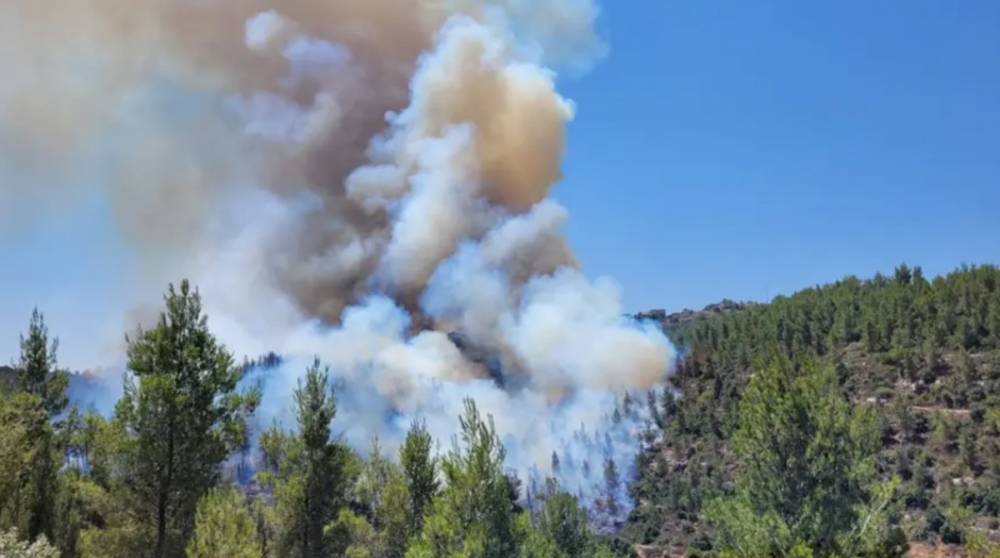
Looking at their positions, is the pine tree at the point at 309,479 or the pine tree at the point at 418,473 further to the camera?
the pine tree at the point at 418,473

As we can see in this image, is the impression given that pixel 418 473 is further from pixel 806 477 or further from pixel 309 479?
pixel 806 477

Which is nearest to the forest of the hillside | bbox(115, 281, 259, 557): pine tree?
bbox(115, 281, 259, 557): pine tree

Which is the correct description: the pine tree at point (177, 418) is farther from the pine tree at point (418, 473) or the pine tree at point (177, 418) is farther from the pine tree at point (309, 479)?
the pine tree at point (418, 473)

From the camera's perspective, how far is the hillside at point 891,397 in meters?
81.6

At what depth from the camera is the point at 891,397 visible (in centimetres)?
10131

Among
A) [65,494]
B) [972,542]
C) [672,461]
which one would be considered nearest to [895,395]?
[672,461]

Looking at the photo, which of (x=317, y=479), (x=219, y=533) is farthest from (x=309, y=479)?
(x=219, y=533)

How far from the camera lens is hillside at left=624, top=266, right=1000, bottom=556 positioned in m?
81.6

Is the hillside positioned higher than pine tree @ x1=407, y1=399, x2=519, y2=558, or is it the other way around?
the hillside

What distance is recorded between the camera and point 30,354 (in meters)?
33.3

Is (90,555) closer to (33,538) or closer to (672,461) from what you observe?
(33,538)

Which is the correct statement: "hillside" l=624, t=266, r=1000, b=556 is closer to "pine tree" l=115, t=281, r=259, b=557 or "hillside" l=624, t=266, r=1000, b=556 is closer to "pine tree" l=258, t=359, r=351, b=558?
"pine tree" l=258, t=359, r=351, b=558

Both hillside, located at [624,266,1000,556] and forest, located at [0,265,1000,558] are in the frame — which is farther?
hillside, located at [624,266,1000,556]

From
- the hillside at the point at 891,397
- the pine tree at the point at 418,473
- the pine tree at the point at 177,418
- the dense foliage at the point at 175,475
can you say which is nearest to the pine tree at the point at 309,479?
the pine tree at the point at 418,473
